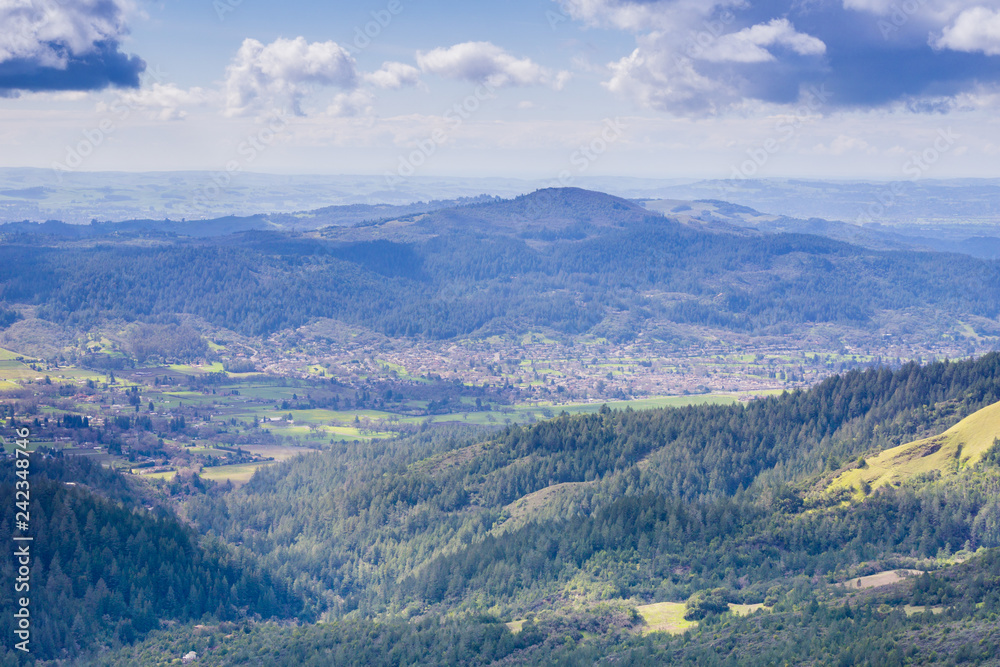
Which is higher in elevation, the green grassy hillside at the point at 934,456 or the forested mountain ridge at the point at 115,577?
the green grassy hillside at the point at 934,456

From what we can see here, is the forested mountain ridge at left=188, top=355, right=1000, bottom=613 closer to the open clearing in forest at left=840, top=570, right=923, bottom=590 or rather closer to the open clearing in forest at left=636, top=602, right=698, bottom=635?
the open clearing in forest at left=636, top=602, right=698, bottom=635

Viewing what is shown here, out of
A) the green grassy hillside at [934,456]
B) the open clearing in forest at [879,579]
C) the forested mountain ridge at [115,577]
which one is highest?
the green grassy hillside at [934,456]

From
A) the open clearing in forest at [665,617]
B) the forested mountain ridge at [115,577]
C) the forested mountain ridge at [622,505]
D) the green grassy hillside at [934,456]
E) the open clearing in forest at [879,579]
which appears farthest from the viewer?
the green grassy hillside at [934,456]

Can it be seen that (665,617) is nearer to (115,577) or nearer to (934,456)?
(934,456)

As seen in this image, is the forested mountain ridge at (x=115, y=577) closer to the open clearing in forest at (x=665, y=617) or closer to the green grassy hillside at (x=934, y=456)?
the open clearing in forest at (x=665, y=617)

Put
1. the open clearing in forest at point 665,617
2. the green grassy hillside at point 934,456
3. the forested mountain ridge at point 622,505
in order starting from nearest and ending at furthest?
the open clearing in forest at point 665,617
the forested mountain ridge at point 622,505
the green grassy hillside at point 934,456

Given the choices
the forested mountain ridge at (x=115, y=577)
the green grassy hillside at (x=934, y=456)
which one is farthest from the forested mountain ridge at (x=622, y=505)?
the forested mountain ridge at (x=115, y=577)

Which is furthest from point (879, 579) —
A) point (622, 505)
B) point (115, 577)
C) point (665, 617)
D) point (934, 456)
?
point (115, 577)

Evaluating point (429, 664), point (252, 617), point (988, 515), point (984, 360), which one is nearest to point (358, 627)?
point (429, 664)

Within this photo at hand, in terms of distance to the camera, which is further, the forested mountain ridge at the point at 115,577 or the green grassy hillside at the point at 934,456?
the green grassy hillside at the point at 934,456

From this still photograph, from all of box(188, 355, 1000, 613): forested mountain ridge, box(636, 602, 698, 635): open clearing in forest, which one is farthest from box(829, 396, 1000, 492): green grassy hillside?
box(636, 602, 698, 635): open clearing in forest

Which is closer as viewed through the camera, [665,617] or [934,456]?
[665,617]

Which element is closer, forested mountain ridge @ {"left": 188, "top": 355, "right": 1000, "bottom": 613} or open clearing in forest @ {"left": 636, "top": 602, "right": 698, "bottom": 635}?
open clearing in forest @ {"left": 636, "top": 602, "right": 698, "bottom": 635}
